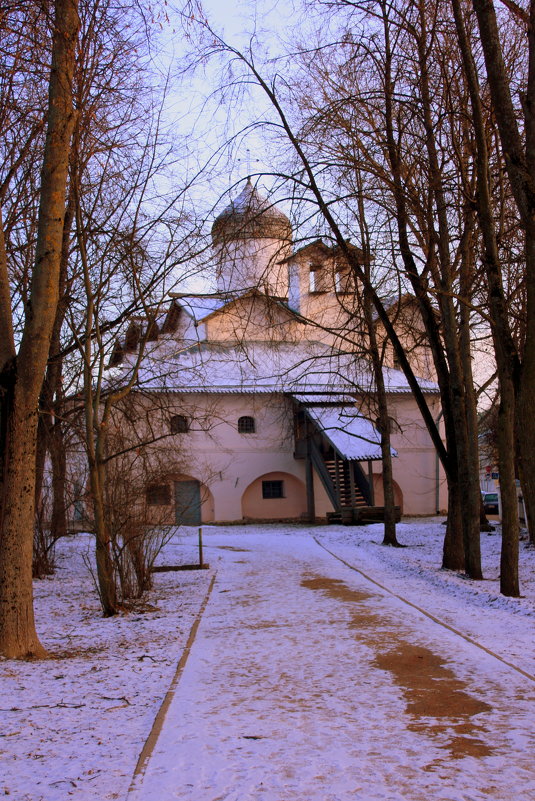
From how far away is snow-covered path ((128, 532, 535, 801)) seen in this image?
11.9ft

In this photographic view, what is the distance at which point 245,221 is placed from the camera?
10.8 metres

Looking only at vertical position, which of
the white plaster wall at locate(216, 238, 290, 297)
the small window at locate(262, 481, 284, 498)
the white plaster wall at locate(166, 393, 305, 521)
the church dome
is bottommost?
the small window at locate(262, 481, 284, 498)

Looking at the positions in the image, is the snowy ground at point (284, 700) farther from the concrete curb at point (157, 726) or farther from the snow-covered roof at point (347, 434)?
the snow-covered roof at point (347, 434)

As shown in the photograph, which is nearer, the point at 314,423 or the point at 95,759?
→ the point at 95,759

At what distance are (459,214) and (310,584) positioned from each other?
6716 mm

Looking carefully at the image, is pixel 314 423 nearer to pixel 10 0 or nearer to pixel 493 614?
pixel 493 614

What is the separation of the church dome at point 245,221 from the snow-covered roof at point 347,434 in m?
18.2

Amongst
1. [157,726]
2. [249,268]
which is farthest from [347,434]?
[157,726]

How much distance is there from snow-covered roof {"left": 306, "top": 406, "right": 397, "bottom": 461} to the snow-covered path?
70.4 ft

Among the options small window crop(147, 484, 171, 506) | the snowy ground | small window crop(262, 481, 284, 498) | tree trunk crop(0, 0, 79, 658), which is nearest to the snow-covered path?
the snowy ground

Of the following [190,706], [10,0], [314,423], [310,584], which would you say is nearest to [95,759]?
[190,706]

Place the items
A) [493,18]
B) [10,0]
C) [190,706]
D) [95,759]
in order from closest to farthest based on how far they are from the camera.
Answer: [95,759], [190,706], [10,0], [493,18]

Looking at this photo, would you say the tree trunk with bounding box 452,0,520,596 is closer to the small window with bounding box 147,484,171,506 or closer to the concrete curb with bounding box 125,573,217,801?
the concrete curb with bounding box 125,573,217,801

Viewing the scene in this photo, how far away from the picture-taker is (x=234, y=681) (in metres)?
5.85
